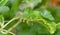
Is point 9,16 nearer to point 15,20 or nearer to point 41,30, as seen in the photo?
point 15,20

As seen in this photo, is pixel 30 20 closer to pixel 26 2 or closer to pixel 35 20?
pixel 35 20

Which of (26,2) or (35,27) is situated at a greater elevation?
(26,2)

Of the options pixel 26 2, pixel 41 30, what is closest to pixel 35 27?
pixel 41 30

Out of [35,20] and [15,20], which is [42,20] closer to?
[35,20]

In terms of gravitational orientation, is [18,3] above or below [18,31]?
above

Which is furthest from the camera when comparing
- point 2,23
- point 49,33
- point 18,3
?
point 18,3

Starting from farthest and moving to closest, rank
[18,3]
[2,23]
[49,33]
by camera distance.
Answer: [18,3], [49,33], [2,23]

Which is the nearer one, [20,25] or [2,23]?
[2,23]

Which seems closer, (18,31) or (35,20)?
(35,20)
